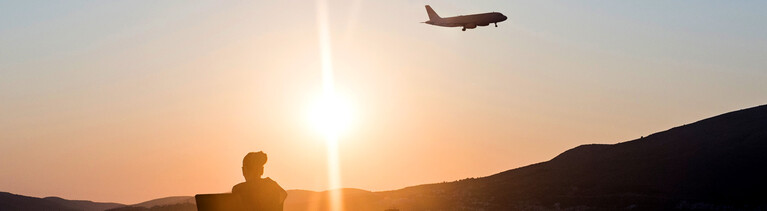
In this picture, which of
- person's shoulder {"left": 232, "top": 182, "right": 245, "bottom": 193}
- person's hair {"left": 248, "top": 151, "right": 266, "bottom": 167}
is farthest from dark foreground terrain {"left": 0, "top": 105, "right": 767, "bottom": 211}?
person's shoulder {"left": 232, "top": 182, "right": 245, "bottom": 193}

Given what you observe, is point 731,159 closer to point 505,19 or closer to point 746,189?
point 746,189

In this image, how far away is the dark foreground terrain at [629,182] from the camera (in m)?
66.7

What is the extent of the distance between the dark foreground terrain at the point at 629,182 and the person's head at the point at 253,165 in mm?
55158

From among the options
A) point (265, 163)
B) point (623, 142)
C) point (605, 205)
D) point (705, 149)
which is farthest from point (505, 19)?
point (265, 163)

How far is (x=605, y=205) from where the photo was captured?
64.5 m

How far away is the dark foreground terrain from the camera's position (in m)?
66.7

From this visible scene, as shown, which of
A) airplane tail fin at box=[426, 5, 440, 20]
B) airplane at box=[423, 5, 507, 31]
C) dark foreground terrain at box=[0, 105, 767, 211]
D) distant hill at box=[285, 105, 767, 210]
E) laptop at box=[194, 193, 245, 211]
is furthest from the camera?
airplane tail fin at box=[426, 5, 440, 20]

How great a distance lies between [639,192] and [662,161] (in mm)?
15124

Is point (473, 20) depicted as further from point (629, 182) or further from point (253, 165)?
point (253, 165)

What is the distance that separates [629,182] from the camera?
7888 cm

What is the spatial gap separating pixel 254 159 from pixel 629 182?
244 feet

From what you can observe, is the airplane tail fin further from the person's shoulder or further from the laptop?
the laptop

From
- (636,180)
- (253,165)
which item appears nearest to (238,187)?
(253,165)

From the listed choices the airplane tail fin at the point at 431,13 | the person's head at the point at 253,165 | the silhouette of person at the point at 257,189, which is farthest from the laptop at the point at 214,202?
the airplane tail fin at the point at 431,13
